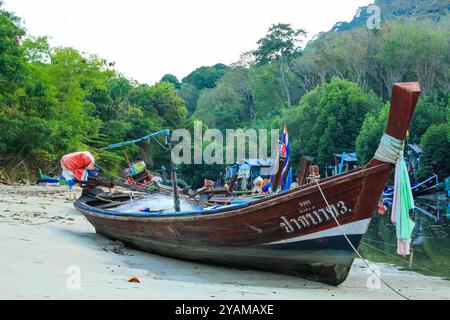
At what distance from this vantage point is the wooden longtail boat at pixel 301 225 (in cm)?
816

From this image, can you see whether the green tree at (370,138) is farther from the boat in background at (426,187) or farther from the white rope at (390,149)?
the white rope at (390,149)

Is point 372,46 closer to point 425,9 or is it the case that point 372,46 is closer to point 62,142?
point 62,142

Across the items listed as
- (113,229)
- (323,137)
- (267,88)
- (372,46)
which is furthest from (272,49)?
(113,229)

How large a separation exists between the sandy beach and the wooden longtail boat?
271 mm

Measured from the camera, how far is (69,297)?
5594mm

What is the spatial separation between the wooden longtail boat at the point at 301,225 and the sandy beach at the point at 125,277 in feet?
0.89

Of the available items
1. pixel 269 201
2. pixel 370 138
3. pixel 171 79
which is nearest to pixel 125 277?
pixel 269 201

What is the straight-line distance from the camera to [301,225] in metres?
8.62

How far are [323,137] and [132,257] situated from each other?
3963 centimetres

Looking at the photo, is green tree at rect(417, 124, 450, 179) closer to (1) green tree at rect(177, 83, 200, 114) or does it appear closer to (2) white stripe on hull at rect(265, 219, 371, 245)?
(2) white stripe on hull at rect(265, 219, 371, 245)

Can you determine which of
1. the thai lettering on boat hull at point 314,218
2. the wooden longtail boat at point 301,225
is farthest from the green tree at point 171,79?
the thai lettering on boat hull at point 314,218

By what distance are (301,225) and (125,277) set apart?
9.21 ft

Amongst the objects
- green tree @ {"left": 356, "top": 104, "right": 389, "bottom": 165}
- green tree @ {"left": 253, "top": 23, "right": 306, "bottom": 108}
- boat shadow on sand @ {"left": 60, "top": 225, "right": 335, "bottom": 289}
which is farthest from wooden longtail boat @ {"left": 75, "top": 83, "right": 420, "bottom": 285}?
green tree @ {"left": 253, "top": 23, "right": 306, "bottom": 108}

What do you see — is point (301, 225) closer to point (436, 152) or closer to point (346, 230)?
point (346, 230)
